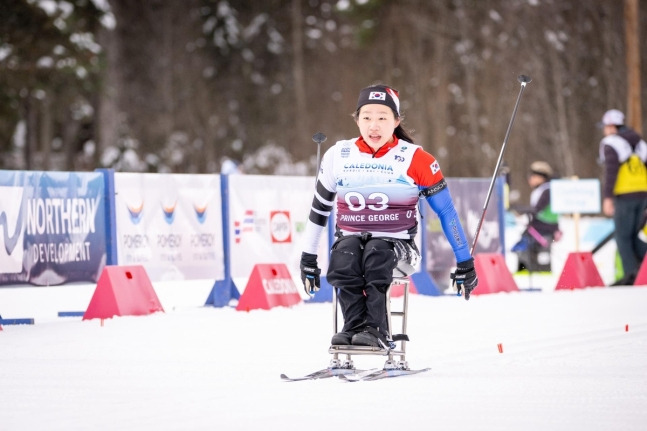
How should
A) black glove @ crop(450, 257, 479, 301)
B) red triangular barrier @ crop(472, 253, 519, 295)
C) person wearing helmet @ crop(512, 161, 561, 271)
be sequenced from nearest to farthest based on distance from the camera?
black glove @ crop(450, 257, 479, 301)
red triangular barrier @ crop(472, 253, 519, 295)
person wearing helmet @ crop(512, 161, 561, 271)

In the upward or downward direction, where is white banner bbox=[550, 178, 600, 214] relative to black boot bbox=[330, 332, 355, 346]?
upward

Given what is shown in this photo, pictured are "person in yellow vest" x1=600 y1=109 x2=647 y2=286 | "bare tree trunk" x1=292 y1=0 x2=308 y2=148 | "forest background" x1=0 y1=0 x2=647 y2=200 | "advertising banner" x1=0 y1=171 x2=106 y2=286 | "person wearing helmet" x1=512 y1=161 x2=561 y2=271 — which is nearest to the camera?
"advertising banner" x1=0 y1=171 x2=106 y2=286

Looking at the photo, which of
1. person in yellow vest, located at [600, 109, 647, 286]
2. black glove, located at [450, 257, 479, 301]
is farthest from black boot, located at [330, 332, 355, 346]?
person in yellow vest, located at [600, 109, 647, 286]

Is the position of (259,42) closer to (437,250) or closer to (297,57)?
(297,57)

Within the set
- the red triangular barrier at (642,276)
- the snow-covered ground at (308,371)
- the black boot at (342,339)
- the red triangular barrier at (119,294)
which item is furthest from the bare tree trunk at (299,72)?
the black boot at (342,339)

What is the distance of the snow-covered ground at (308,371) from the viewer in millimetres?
6246

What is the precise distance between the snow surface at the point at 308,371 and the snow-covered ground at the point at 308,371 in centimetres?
1

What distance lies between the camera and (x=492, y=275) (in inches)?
687

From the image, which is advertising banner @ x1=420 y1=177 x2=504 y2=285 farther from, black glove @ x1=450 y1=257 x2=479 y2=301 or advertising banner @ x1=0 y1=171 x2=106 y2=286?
black glove @ x1=450 y1=257 x2=479 y2=301

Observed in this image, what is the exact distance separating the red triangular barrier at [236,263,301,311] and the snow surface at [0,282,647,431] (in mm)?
258

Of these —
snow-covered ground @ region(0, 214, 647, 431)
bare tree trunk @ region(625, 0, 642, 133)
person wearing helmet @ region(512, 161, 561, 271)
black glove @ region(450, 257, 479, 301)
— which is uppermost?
bare tree trunk @ region(625, 0, 642, 133)

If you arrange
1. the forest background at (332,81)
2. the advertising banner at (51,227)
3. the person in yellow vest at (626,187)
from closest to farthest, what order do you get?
the advertising banner at (51,227) → the person in yellow vest at (626,187) → the forest background at (332,81)

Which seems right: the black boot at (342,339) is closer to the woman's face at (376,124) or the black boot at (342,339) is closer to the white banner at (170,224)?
the woman's face at (376,124)

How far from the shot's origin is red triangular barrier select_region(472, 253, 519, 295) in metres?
17.2
